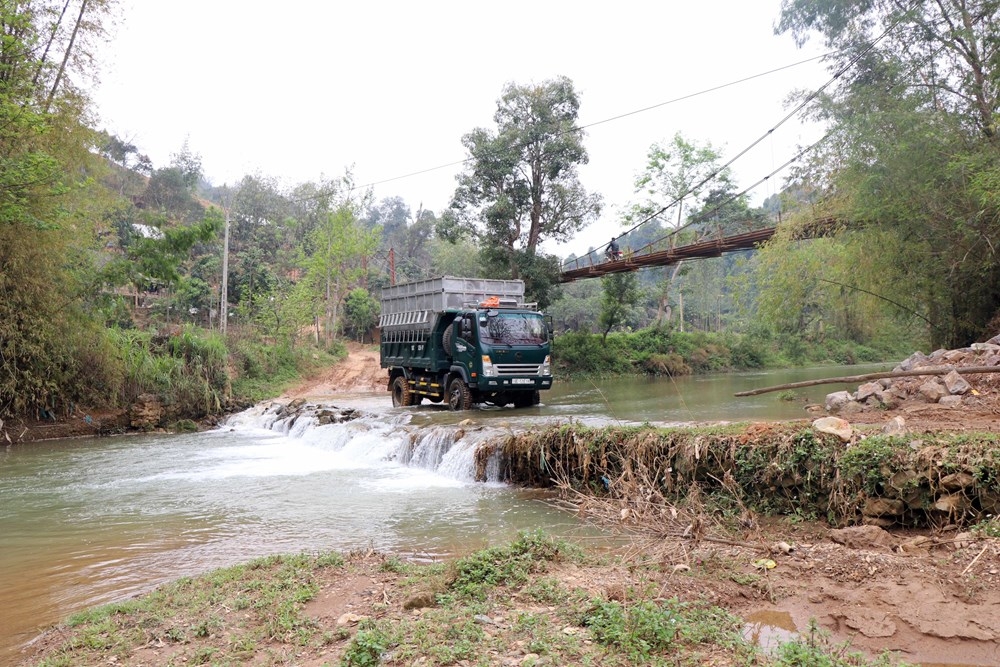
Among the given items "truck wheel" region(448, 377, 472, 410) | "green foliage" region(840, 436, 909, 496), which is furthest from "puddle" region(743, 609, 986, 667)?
"truck wheel" region(448, 377, 472, 410)

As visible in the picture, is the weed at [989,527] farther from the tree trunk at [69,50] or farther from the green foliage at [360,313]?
the green foliage at [360,313]

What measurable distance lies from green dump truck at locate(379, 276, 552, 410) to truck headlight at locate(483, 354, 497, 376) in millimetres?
22

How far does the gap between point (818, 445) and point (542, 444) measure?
11.0 ft

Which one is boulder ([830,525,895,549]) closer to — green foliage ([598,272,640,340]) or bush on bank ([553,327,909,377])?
bush on bank ([553,327,909,377])

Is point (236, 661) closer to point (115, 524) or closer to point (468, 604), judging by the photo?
point (468, 604)

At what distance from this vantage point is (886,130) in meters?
12.2

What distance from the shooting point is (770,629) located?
3523 millimetres

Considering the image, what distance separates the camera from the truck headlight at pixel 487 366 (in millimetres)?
14109

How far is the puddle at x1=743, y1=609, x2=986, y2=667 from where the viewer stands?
3.33 m

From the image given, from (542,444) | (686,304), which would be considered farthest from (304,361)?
(686,304)

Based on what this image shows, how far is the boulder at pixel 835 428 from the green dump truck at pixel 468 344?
874 centimetres

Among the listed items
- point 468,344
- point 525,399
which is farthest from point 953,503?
point 525,399

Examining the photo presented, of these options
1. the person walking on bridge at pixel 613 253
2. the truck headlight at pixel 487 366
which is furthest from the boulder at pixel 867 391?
the person walking on bridge at pixel 613 253

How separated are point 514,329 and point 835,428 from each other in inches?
362
